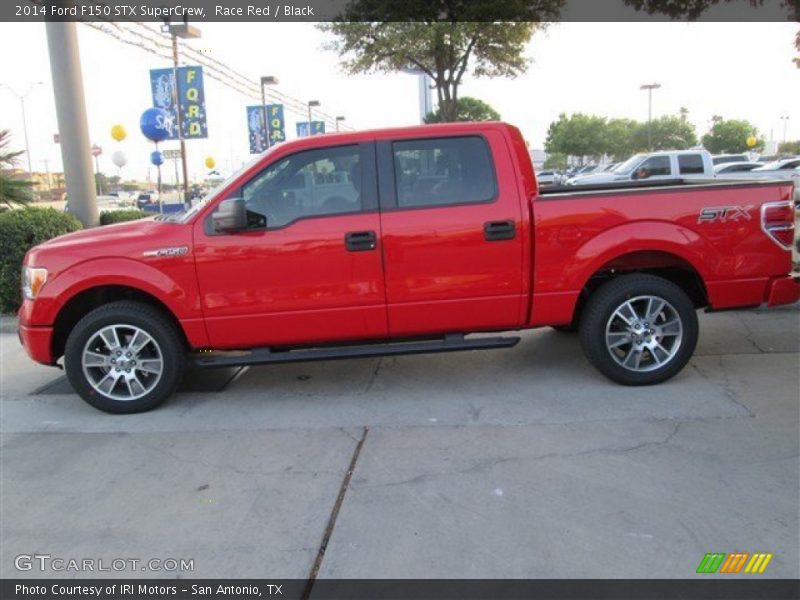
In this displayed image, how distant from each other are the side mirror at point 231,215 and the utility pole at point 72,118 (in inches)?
237

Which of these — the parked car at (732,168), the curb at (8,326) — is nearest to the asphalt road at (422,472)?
the curb at (8,326)

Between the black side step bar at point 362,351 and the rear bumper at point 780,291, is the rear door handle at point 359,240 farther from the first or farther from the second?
the rear bumper at point 780,291

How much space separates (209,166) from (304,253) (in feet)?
187

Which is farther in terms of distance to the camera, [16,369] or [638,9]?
[638,9]

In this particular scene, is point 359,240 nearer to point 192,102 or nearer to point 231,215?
point 231,215

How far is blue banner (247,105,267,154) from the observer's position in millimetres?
29781

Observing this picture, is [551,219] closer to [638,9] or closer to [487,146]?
[487,146]

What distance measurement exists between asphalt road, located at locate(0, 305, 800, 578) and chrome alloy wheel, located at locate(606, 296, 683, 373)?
0.26 meters

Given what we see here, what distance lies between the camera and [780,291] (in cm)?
492

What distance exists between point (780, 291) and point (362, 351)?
3.22 metres

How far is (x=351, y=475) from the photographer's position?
3713 millimetres

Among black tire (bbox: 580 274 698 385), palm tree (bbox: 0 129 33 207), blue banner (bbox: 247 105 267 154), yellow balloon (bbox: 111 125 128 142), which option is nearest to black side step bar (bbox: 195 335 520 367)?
black tire (bbox: 580 274 698 385)
